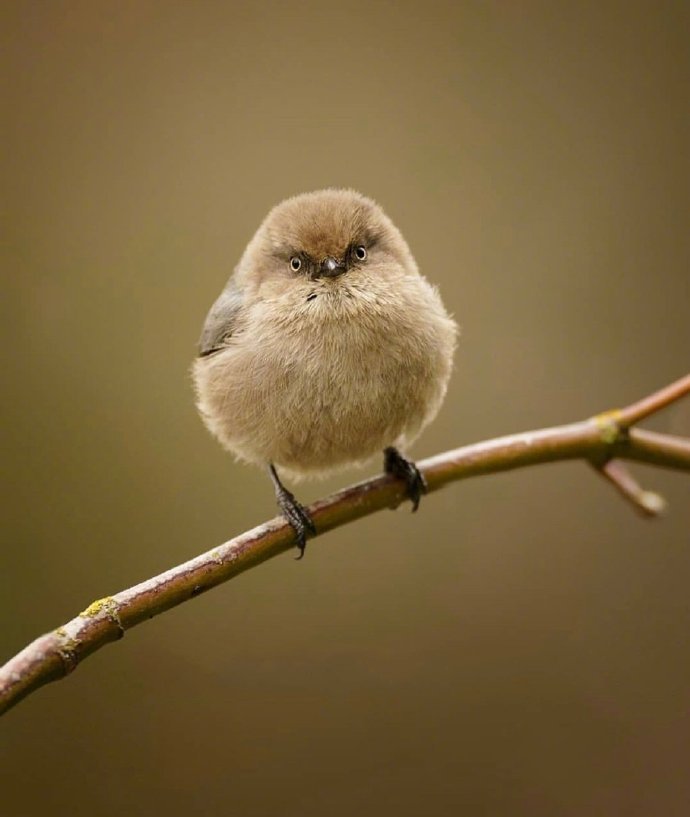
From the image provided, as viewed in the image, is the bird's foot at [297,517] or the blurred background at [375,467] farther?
the blurred background at [375,467]

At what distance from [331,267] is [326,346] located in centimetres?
23

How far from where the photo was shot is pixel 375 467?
11.9 feet

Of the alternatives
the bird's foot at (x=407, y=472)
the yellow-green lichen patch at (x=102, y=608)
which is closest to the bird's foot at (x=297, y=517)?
the bird's foot at (x=407, y=472)

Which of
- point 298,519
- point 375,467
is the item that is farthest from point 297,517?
point 375,467

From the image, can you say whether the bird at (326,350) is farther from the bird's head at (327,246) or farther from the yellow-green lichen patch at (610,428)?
the yellow-green lichen patch at (610,428)

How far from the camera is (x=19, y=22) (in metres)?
3.80

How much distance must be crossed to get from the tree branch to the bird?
0.36 ft

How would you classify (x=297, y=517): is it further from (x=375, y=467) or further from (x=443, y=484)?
(x=375, y=467)

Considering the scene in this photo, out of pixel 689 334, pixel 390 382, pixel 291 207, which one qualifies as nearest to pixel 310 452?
pixel 390 382

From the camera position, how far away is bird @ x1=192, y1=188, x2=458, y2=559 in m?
2.40

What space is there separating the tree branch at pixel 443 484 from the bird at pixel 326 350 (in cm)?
11

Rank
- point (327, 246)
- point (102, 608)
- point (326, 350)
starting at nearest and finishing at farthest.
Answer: point (102, 608) < point (326, 350) < point (327, 246)

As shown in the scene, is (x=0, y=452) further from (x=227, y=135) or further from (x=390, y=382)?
(x=390, y=382)

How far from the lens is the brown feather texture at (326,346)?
7.87 ft
